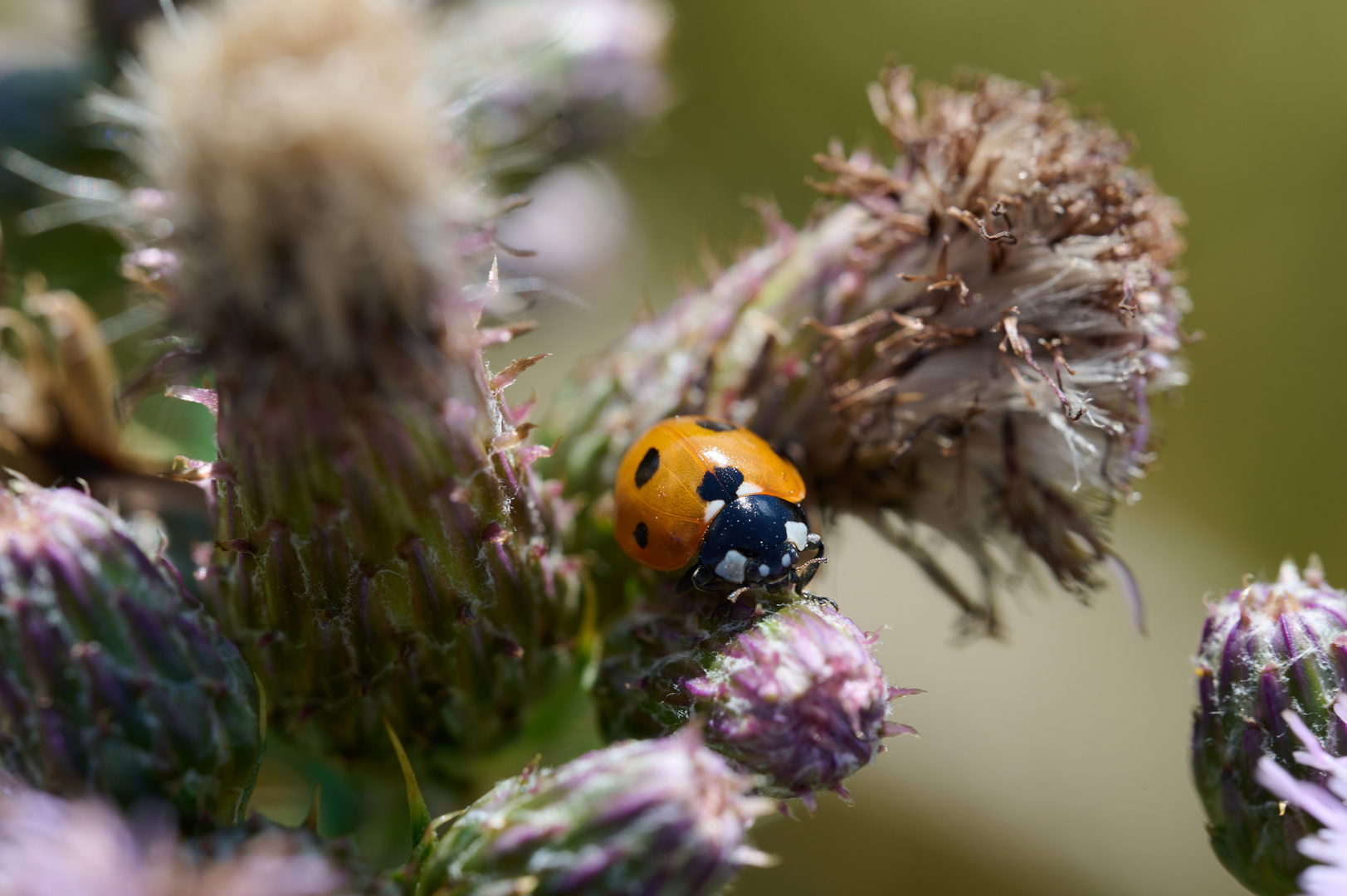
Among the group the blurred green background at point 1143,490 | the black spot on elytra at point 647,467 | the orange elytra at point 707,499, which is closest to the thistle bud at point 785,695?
the orange elytra at point 707,499

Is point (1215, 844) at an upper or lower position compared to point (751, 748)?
lower

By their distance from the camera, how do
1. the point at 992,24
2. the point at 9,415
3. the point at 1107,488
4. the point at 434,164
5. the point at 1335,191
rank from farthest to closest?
the point at 992,24 < the point at 1335,191 < the point at 9,415 < the point at 1107,488 < the point at 434,164

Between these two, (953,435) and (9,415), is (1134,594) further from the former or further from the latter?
(9,415)

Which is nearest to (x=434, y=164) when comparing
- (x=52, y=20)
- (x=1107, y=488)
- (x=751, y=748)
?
(x=751, y=748)

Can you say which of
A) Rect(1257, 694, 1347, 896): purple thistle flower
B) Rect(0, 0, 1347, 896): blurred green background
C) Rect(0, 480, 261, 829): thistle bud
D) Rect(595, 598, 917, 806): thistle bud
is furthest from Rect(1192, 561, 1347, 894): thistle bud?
Rect(0, 0, 1347, 896): blurred green background

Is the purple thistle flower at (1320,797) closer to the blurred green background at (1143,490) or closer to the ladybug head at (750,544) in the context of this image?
the ladybug head at (750,544)

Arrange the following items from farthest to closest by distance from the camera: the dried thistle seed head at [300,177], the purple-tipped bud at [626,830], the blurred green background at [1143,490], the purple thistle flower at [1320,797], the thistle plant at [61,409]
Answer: the blurred green background at [1143,490] < the thistle plant at [61,409] < the purple thistle flower at [1320,797] < the purple-tipped bud at [626,830] < the dried thistle seed head at [300,177]
